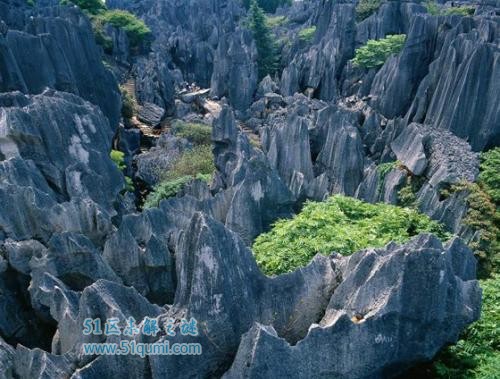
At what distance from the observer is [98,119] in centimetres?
1719

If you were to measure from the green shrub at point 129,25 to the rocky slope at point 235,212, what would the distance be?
9.02 meters

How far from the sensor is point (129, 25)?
150 ft

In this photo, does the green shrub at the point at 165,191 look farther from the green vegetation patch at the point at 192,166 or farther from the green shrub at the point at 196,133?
the green shrub at the point at 196,133

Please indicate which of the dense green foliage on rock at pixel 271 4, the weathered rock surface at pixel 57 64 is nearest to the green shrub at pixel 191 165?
the weathered rock surface at pixel 57 64

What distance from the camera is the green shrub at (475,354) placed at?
24.0ft

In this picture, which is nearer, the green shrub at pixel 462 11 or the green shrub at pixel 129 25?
the green shrub at pixel 462 11

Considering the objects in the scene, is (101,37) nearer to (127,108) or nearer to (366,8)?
(127,108)

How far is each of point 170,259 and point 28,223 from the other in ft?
11.1

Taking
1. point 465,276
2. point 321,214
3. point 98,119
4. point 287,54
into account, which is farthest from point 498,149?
point 287,54

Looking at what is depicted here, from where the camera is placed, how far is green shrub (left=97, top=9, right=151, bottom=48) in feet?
147

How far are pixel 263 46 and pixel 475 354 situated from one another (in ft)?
134

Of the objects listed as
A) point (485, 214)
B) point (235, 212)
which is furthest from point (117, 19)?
point (485, 214)

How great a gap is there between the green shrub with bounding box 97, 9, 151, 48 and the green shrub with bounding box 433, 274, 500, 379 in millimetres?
43036

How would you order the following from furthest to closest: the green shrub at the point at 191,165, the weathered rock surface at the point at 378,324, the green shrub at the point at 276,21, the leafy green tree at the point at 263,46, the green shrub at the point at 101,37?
the green shrub at the point at 276,21 < the leafy green tree at the point at 263,46 < the green shrub at the point at 101,37 < the green shrub at the point at 191,165 < the weathered rock surface at the point at 378,324
